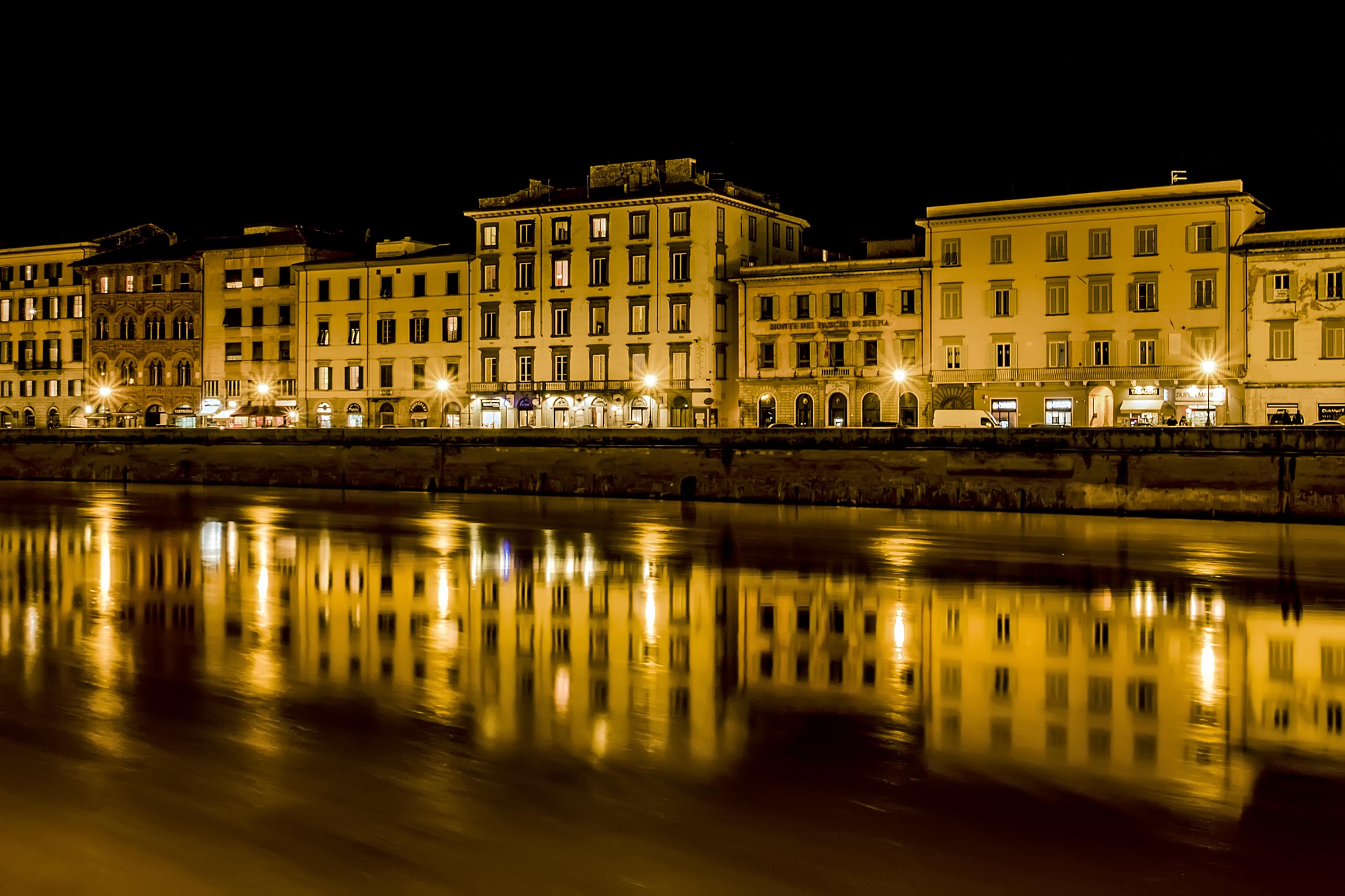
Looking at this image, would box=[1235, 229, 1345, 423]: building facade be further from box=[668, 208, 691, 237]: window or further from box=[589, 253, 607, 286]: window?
box=[589, 253, 607, 286]: window

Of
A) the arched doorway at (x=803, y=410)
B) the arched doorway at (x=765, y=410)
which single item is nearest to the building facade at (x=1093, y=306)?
the arched doorway at (x=803, y=410)

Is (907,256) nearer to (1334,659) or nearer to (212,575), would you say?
(212,575)

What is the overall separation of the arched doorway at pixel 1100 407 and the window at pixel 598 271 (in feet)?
77.8

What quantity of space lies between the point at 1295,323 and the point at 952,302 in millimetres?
13488

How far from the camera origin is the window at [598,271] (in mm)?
70812

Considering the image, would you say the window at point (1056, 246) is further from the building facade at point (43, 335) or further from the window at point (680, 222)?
the building facade at point (43, 335)

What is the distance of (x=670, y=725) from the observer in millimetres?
15492

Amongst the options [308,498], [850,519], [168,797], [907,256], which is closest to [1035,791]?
[168,797]

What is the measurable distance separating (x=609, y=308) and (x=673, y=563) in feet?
132

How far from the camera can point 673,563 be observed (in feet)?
103

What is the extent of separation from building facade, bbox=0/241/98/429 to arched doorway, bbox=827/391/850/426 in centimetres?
4717

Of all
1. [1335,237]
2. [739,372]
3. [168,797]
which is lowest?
[168,797]

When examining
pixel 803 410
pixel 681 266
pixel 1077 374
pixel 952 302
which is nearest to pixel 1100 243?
pixel 1077 374

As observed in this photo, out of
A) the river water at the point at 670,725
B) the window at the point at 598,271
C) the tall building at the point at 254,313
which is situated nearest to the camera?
the river water at the point at 670,725
